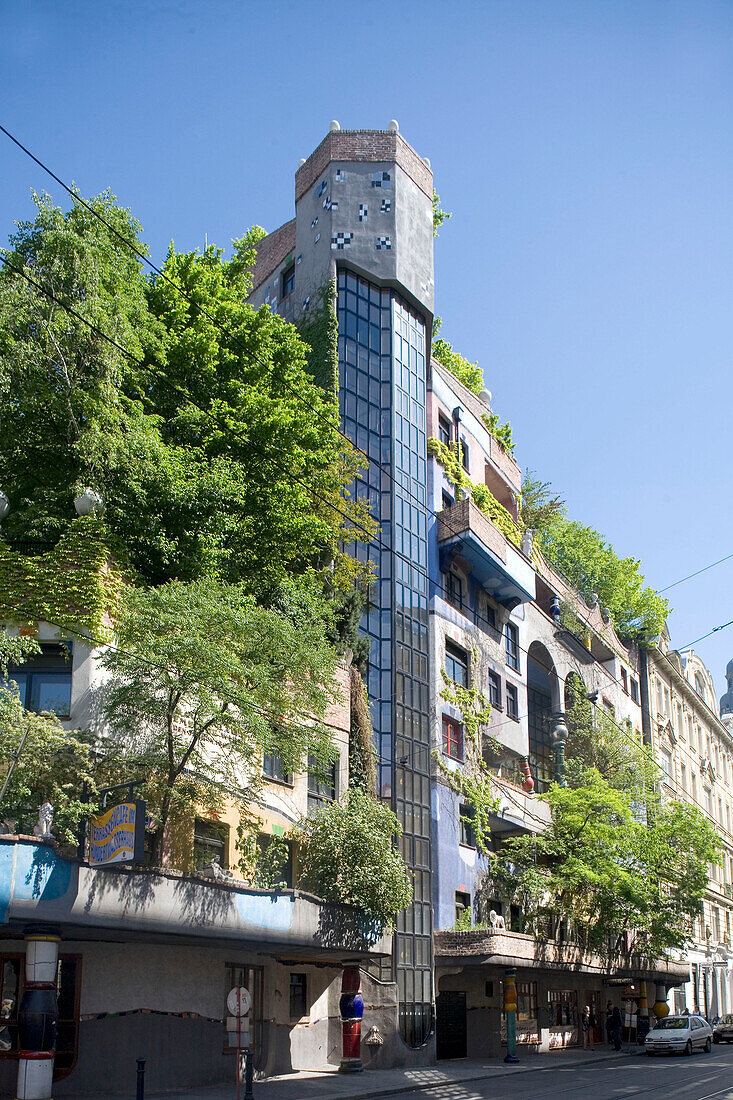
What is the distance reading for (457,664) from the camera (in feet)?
126

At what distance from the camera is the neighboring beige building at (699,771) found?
64.1 m

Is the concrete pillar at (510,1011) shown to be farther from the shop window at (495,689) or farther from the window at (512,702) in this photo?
the window at (512,702)

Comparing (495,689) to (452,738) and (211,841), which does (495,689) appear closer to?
(452,738)

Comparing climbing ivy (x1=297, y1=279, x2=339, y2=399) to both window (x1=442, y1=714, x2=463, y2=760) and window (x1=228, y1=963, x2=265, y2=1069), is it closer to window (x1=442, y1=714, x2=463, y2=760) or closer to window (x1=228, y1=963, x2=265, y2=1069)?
window (x1=442, y1=714, x2=463, y2=760)

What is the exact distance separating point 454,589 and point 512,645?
603 centimetres

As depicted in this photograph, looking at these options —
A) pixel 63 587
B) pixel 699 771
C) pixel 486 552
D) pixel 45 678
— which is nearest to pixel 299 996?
pixel 45 678

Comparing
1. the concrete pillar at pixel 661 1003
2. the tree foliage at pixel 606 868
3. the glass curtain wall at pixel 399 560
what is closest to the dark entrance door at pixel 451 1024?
the glass curtain wall at pixel 399 560

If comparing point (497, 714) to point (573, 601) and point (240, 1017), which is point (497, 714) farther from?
point (240, 1017)

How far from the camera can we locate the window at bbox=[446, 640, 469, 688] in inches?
1479

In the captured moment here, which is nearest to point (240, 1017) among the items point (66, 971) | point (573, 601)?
point (66, 971)

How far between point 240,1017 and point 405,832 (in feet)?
52.4

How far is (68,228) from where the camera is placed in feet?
87.6

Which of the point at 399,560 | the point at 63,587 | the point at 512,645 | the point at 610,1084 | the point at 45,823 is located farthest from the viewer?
the point at 512,645

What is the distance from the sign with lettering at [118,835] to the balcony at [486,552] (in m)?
21.7
